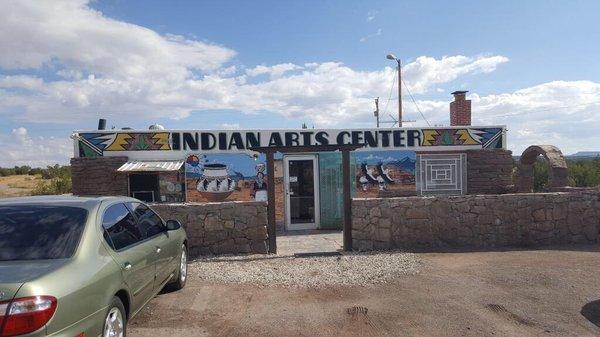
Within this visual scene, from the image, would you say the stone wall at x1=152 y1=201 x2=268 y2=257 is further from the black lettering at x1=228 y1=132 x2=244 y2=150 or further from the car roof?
the black lettering at x1=228 y1=132 x2=244 y2=150

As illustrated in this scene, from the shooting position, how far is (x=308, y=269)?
27.7 ft

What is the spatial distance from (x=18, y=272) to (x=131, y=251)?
1.40 metres

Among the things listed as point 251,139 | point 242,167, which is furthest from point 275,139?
point 242,167

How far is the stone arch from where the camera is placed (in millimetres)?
14516

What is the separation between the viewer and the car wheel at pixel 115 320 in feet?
13.5

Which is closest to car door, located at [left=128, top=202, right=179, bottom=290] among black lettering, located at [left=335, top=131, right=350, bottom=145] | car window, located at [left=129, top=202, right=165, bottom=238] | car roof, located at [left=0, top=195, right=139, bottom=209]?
car window, located at [left=129, top=202, right=165, bottom=238]

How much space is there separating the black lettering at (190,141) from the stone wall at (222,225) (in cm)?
506

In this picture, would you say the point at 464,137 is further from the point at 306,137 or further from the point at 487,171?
the point at 306,137

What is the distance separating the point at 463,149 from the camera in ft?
52.0

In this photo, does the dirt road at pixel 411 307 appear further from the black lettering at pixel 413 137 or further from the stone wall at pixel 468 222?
the black lettering at pixel 413 137

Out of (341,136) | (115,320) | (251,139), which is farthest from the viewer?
(341,136)

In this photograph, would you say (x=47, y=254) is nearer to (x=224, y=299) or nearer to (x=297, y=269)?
(x=224, y=299)

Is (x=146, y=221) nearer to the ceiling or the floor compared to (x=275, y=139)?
nearer to the floor

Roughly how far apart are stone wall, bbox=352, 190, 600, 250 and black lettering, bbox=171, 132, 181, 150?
262 inches
